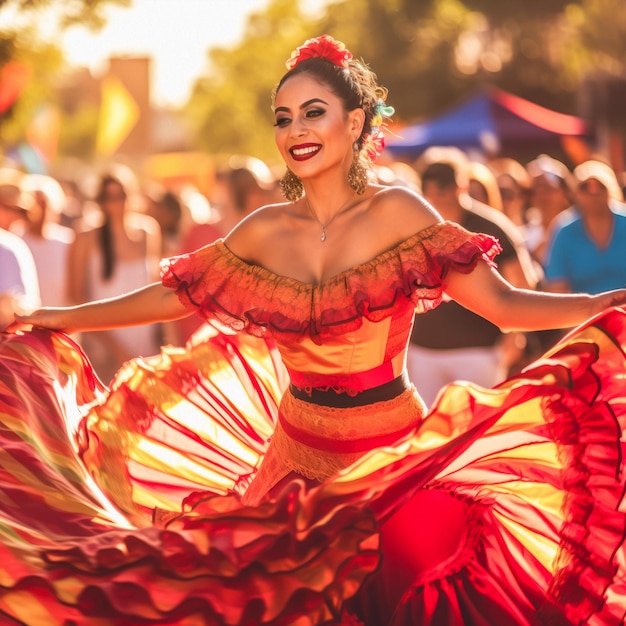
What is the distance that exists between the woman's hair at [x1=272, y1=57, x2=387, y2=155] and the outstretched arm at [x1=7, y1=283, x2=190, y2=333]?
2.49ft

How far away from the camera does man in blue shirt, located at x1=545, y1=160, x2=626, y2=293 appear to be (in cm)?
787

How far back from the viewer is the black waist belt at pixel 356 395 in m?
3.97

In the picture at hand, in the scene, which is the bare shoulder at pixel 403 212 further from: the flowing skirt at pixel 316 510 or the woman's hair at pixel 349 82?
the flowing skirt at pixel 316 510

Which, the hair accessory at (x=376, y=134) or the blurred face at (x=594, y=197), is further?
the blurred face at (x=594, y=197)

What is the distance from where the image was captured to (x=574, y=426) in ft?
11.8

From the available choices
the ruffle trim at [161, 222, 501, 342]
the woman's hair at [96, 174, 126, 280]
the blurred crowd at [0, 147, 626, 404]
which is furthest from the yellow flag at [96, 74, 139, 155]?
the ruffle trim at [161, 222, 501, 342]

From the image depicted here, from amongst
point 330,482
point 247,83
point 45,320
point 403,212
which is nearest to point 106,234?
point 45,320

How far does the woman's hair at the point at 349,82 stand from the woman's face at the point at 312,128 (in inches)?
1.0

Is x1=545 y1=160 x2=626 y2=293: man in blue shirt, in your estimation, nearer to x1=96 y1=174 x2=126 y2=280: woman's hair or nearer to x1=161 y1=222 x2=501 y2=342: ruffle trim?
x1=96 y1=174 x2=126 y2=280: woman's hair

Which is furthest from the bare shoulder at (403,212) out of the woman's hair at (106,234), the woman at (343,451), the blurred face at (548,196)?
the blurred face at (548,196)

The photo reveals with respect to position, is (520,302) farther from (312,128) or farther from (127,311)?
(127,311)

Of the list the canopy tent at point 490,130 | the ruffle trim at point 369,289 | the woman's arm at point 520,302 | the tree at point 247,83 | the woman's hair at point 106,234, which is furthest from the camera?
the tree at point 247,83

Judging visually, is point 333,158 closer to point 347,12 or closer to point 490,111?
point 490,111

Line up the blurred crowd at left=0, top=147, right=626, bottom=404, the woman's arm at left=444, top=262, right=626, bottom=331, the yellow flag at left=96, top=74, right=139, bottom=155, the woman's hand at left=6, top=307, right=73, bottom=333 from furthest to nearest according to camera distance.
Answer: the yellow flag at left=96, top=74, right=139, bottom=155 → the blurred crowd at left=0, top=147, right=626, bottom=404 → the woman's hand at left=6, top=307, right=73, bottom=333 → the woman's arm at left=444, top=262, right=626, bottom=331
